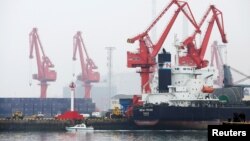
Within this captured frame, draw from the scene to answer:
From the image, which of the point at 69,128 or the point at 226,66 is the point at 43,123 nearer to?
the point at 69,128

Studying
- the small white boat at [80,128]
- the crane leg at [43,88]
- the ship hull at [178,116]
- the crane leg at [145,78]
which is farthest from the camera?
the crane leg at [43,88]

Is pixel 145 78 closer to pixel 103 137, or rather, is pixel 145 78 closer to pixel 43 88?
pixel 103 137

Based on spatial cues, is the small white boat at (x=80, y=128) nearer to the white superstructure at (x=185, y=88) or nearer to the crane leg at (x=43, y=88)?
the white superstructure at (x=185, y=88)

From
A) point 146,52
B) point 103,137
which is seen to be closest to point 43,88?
point 146,52

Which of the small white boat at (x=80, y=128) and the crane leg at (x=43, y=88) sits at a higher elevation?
the crane leg at (x=43, y=88)

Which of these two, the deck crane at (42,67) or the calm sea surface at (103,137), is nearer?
the calm sea surface at (103,137)

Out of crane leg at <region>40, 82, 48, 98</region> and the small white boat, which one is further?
crane leg at <region>40, 82, 48, 98</region>

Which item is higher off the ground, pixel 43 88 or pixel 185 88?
pixel 43 88

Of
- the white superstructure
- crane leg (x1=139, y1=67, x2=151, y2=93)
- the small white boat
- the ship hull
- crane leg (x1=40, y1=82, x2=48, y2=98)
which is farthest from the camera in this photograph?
crane leg (x1=40, y1=82, x2=48, y2=98)

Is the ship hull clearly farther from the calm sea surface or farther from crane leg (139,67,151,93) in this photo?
the calm sea surface

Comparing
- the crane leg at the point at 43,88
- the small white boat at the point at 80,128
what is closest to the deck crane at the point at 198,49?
the small white boat at the point at 80,128

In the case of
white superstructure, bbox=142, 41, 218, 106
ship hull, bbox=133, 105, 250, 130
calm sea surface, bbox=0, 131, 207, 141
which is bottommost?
calm sea surface, bbox=0, 131, 207, 141

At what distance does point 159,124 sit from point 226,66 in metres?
32.4

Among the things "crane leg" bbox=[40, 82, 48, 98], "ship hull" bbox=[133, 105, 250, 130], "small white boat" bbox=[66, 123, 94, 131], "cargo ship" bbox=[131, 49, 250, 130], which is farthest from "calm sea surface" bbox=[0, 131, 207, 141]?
"crane leg" bbox=[40, 82, 48, 98]
